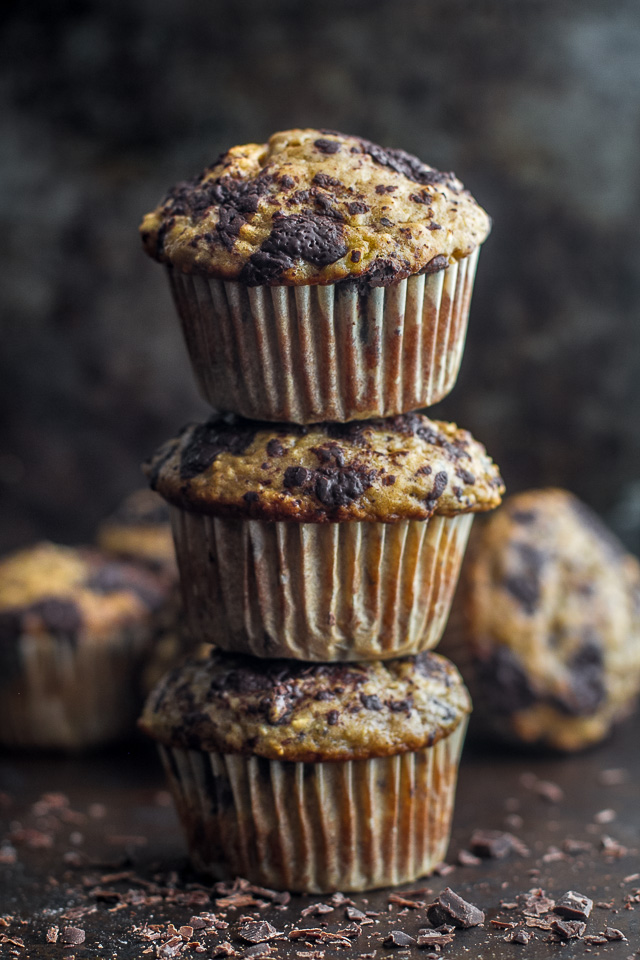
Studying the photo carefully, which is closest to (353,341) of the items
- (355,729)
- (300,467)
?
(300,467)

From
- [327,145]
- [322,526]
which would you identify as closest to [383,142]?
[327,145]

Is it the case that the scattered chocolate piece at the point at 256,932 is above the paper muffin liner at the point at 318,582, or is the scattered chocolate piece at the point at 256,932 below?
below

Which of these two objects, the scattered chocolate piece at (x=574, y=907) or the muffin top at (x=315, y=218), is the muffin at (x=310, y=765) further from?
the muffin top at (x=315, y=218)

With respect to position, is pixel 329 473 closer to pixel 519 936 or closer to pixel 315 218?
pixel 315 218

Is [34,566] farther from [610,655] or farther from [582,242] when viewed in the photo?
[582,242]

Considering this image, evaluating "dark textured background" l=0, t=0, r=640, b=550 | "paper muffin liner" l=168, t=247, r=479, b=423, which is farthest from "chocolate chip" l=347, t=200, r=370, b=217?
"dark textured background" l=0, t=0, r=640, b=550

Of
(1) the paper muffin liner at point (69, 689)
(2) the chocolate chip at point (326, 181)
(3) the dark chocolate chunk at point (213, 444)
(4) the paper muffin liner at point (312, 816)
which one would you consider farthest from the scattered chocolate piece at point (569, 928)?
(1) the paper muffin liner at point (69, 689)
